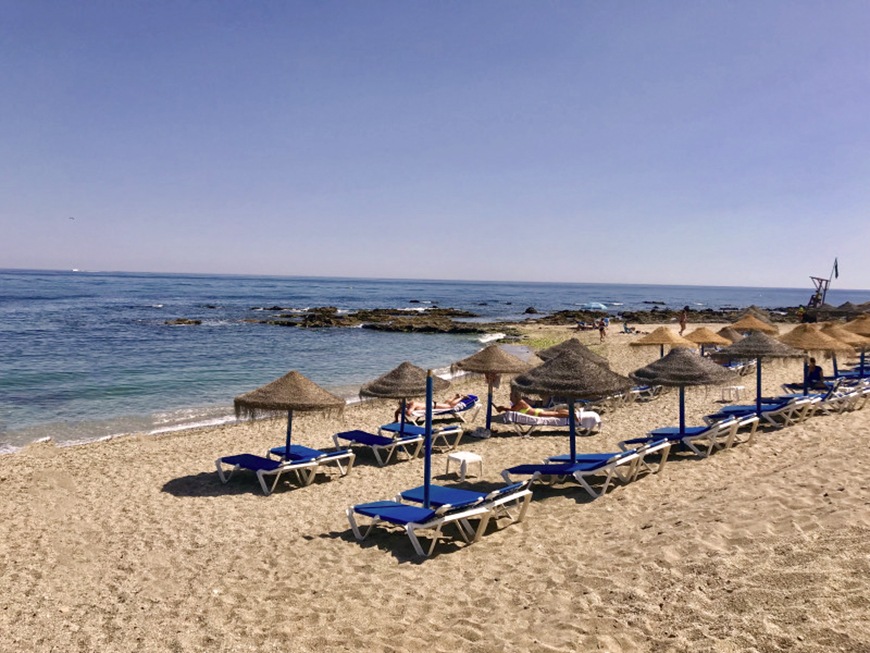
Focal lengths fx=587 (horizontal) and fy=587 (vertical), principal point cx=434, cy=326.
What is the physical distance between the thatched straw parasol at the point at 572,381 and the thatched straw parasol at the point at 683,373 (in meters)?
0.80

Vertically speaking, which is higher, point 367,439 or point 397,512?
point 397,512

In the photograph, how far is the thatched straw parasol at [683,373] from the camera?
362 inches

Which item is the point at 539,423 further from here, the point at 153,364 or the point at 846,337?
the point at 153,364

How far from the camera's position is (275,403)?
907cm

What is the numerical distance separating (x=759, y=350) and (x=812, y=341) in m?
3.61

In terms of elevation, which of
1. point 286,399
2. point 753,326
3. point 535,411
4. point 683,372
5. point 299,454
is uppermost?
point 753,326

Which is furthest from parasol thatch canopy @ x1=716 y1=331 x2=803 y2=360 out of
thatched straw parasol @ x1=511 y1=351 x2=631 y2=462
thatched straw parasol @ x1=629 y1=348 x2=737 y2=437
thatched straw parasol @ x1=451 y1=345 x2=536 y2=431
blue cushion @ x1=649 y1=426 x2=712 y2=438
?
thatched straw parasol @ x1=451 y1=345 x2=536 y2=431

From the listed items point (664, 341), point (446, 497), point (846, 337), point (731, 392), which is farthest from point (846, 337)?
point (446, 497)

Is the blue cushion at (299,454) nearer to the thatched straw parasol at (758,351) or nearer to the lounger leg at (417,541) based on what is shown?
the lounger leg at (417,541)

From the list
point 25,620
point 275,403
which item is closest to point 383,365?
point 275,403

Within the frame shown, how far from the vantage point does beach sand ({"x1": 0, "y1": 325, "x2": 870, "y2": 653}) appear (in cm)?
435

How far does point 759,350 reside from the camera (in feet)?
36.8

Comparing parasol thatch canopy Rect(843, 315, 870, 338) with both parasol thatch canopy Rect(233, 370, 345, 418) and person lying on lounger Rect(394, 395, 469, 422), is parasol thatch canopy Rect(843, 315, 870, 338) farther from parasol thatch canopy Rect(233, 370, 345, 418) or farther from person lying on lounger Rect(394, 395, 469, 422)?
parasol thatch canopy Rect(233, 370, 345, 418)

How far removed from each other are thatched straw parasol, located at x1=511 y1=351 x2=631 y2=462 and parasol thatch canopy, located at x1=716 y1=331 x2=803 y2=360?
12.3 ft
